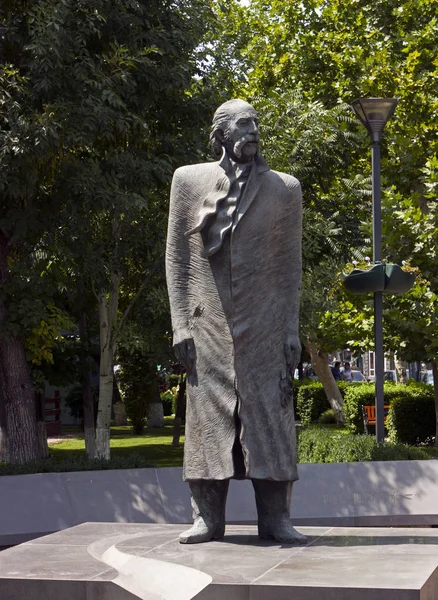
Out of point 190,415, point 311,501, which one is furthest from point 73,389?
point 190,415

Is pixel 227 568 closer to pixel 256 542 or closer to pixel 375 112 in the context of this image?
pixel 256 542

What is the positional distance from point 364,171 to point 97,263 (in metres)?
15.3

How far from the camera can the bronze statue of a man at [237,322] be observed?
19.7 feet

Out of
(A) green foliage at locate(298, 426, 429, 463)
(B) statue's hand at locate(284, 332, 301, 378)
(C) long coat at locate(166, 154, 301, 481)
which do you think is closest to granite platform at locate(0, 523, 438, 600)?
(C) long coat at locate(166, 154, 301, 481)

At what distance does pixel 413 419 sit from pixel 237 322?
17.7 m

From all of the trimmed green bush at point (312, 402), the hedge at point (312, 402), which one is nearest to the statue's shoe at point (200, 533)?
the hedge at point (312, 402)

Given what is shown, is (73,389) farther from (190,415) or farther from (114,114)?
(190,415)

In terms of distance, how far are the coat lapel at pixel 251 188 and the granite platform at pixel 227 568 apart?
1.76m

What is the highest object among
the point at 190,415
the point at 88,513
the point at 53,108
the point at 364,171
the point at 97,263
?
the point at 364,171

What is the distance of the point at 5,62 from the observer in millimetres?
14469

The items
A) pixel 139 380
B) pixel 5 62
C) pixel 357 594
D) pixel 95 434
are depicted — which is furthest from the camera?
pixel 139 380

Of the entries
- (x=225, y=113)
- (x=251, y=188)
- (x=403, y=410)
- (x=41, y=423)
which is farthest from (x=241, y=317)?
(x=403, y=410)

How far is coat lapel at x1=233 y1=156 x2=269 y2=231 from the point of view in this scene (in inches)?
242

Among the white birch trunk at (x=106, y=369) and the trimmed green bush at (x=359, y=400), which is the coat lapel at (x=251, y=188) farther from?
the trimmed green bush at (x=359, y=400)
